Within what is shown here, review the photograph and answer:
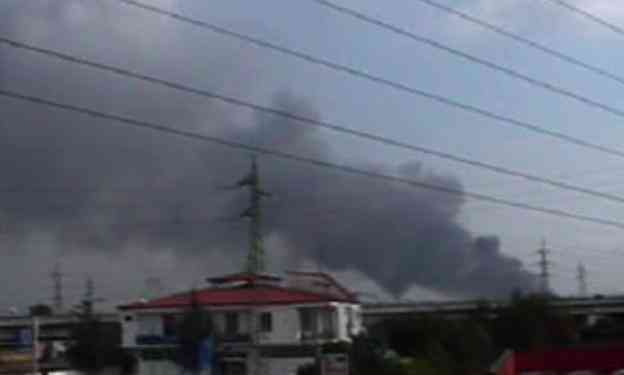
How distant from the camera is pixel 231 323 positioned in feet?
311

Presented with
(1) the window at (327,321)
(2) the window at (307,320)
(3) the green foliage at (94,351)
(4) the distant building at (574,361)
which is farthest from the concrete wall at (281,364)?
(4) the distant building at (574,361)

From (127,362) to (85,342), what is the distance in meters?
3.52

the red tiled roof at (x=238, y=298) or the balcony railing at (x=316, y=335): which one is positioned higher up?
the red tiled roof at (x=238, y=298)

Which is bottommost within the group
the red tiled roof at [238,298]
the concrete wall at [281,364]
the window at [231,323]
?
the concrete wall at [281,364]

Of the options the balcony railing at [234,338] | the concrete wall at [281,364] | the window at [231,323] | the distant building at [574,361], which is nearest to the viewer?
the distant building at [574,361]

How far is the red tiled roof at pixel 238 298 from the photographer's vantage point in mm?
94438

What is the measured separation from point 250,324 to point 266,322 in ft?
14.0

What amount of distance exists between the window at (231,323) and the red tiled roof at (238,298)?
95cm

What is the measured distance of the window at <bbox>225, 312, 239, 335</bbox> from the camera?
94312mm

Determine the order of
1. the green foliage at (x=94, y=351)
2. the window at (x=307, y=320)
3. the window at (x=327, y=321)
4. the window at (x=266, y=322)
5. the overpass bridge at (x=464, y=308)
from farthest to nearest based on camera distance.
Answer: the overpass bridge at (x=464, y=308)
the window at (x=327, y=321)
the window at (x=266, y=322)
the window at (x=307, y=320)
the green foliage at (x=94, y=351)

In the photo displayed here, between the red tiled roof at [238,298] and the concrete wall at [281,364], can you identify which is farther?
→ the red tiled roof at [238,298]

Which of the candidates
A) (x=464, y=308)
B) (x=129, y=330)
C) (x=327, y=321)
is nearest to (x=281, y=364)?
(x=327, y=321)

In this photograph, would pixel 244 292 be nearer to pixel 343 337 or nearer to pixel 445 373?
pixel 343 337

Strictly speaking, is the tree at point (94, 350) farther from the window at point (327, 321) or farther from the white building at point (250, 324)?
the window at point (327, 321)
